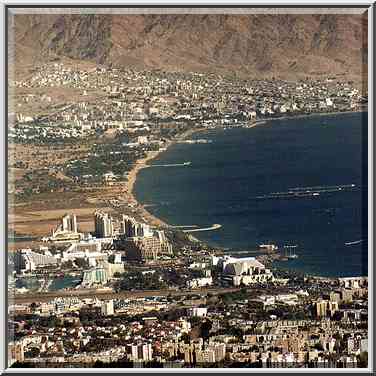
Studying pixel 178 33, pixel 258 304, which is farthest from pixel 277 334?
pixel 178 33

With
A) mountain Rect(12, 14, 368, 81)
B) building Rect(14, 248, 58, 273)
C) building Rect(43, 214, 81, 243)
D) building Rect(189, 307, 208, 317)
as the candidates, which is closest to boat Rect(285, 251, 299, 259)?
building Rect(189, 307, 208, 317)

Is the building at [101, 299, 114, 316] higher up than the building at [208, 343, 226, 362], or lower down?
higher up

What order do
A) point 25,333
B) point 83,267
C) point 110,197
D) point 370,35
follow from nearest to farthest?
point 370,35
point 25,333
point 83,267
point 110,197

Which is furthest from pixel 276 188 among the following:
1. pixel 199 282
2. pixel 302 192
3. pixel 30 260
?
pixel 30 260

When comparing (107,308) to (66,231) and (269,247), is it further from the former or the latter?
(269,247)

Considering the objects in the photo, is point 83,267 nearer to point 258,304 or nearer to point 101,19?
point 258,304

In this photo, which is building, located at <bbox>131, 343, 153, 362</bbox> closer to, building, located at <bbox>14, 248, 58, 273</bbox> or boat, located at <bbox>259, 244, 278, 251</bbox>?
building, located at <bbox>14, 248, 58, 273</bbox>
